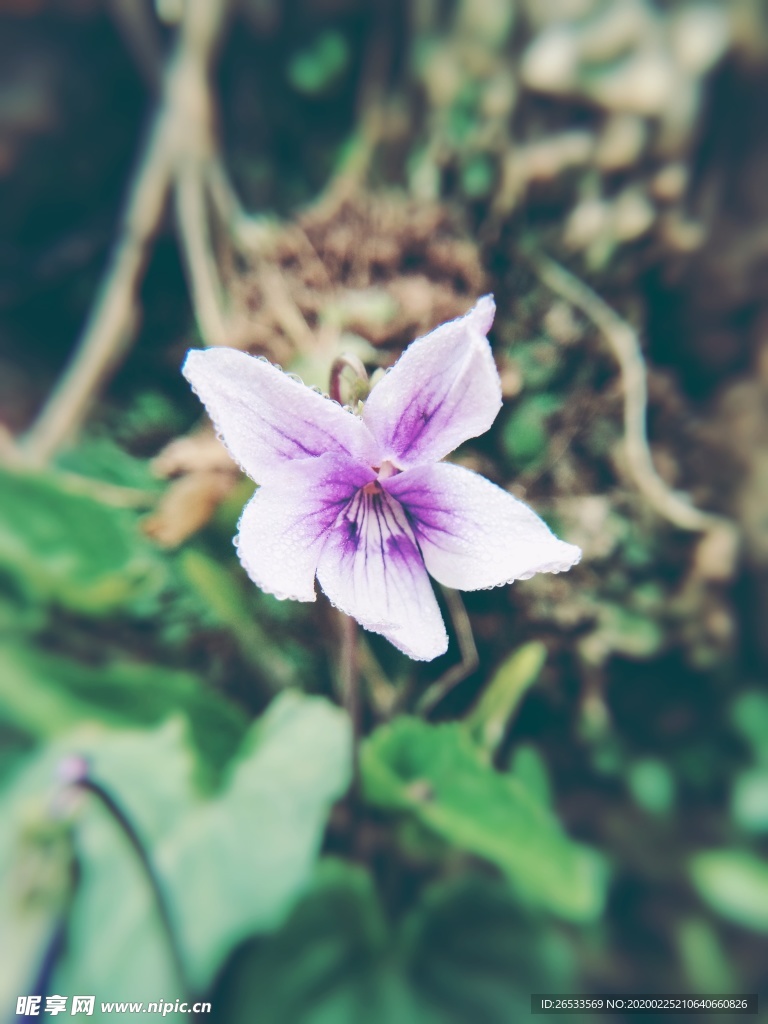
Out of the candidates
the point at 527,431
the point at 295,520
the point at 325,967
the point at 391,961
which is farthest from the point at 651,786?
the point at 295,520

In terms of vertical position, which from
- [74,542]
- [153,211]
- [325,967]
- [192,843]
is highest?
[153,211]

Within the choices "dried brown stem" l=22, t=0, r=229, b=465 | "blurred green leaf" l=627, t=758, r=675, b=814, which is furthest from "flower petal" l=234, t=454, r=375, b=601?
"blurred green leaf" l=627, t=758, r=675, b=814

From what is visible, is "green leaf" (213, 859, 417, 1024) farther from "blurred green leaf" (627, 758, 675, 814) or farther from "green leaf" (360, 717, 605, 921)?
"blurred green leaf" (627, 758, 675, 814)

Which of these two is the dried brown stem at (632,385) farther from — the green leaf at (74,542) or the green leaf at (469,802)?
the green leaf at (74,542)

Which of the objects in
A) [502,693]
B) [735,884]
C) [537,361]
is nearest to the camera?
[502,693]

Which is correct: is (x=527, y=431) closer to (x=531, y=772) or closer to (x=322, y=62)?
(x=531, y=772)

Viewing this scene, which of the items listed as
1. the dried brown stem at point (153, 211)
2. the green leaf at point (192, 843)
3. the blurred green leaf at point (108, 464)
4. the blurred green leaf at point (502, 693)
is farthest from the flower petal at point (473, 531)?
the dried brown stem at point (153, 211)

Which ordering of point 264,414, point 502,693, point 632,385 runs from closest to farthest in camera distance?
1. point 264,414
2. point 502,693
3. point 632,385
